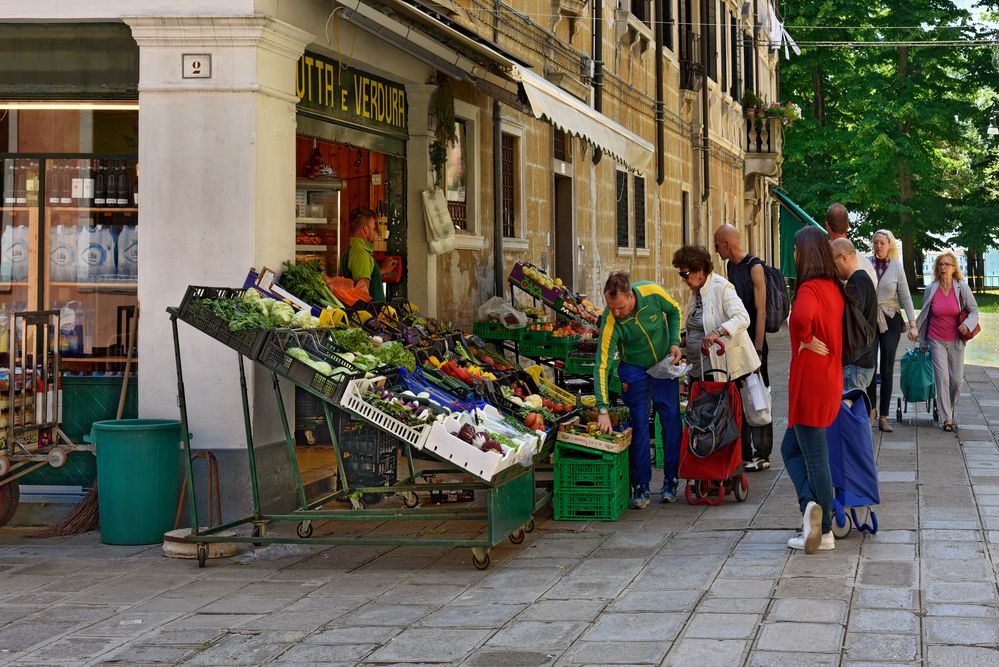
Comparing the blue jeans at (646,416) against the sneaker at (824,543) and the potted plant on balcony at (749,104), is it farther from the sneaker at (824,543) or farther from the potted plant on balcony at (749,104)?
the potted plant on balcony at (749,104)

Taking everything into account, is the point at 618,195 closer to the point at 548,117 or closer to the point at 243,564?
the point at 548,117

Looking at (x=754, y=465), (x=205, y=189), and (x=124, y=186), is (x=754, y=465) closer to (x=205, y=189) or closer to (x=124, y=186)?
(x=205, y=189)

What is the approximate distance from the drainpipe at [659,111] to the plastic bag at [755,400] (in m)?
14.5

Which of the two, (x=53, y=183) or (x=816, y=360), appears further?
(x=53, y=183)

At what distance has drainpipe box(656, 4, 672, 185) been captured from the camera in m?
23.0

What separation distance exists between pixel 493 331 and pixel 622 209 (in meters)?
8.36

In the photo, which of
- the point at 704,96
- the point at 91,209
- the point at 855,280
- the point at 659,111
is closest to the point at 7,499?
the point at 91,209

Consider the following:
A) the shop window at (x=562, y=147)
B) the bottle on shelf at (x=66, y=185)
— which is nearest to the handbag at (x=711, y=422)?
the bottle on shelf at (x=66, y=185)

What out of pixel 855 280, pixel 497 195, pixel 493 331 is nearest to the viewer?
pixel 855 280

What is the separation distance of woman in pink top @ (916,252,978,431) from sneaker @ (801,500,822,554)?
18.9ft

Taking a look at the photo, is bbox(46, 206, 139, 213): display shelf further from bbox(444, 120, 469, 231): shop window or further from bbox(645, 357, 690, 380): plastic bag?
bbox(444, 120, 469, 231): shop window

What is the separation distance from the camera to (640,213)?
867 inches

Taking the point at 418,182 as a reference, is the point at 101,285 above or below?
below

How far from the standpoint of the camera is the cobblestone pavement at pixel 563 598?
5.62 metres
